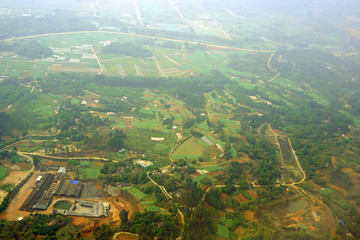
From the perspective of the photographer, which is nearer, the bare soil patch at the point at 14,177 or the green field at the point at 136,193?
the bare soil patch at the point at 14,177

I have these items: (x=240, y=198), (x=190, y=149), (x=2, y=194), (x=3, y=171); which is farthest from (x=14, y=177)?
(x=240, y=198)

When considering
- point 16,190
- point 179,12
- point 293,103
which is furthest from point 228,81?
point 179,12

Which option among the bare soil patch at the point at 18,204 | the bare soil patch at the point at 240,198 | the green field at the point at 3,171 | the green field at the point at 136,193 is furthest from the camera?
the bare soil patch at the point at 240,198

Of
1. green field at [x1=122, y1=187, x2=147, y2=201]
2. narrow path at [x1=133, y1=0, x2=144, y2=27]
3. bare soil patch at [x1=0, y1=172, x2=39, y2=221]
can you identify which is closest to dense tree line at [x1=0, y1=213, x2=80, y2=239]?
bare soil patch at [x1=0, y1=172, x2=39, y2=221]

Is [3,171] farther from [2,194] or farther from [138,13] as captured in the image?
[138,13]

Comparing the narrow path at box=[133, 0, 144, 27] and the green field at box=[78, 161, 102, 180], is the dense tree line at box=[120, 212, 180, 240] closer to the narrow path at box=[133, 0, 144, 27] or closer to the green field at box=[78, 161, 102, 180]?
the green field at box=[78, 161, 102, 180]

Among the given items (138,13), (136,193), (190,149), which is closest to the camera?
(136,193)

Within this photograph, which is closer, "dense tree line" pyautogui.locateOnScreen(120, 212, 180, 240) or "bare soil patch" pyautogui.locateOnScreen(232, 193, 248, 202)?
"dense tree line" pyautogui.locateOnScreen(120, 212, 180, 240)

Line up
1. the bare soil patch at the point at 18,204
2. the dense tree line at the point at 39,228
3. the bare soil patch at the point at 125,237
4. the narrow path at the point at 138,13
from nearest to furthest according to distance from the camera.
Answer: the dense tree line at the point at 39,228
the bare soil patch at the point at 125,237
the bare soil patch at the point at 18,204
the narrow path at the point at 138,13

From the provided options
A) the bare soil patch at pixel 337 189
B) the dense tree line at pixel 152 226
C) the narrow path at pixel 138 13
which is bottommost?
the bare soil patch at pixel 337 189

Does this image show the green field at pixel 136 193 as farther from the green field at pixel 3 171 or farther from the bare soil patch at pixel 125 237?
the green field at pixel 3 171

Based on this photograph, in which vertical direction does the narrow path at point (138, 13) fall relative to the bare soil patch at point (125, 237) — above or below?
above

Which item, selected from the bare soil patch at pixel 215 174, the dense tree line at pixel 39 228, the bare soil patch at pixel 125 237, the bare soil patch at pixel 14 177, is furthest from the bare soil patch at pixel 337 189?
the bare soil patch at pixel 14 177
